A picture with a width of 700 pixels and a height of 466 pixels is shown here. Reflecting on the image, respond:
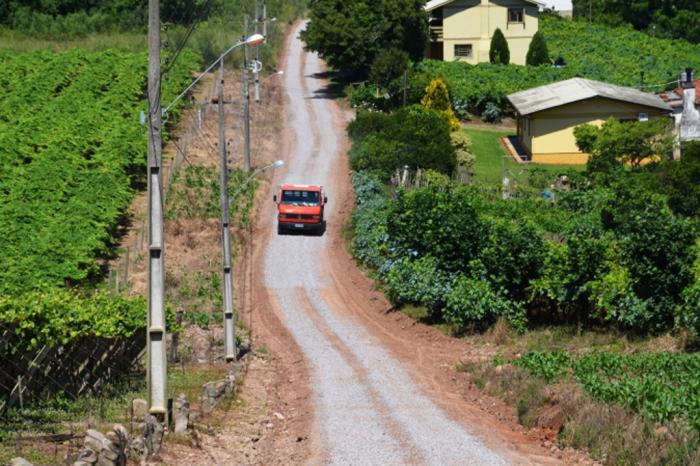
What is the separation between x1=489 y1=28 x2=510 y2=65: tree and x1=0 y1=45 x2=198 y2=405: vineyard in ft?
71.3

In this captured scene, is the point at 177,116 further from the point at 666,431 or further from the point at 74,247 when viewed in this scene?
the point at 666,431

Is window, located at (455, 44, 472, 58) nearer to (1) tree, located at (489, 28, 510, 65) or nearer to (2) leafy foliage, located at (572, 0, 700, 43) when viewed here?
(1) tree, located at (489, 28, 510, 65)

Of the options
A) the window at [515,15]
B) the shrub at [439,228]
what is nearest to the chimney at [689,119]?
the window at [515,15]

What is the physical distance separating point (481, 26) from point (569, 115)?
75.5 ft

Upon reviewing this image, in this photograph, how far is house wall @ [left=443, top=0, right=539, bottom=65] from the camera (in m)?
89.1

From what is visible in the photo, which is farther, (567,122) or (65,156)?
(567,122)

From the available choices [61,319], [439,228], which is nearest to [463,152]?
[439,228]

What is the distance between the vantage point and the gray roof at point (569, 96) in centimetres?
6850

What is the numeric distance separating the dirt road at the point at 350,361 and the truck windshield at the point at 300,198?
1.66 metres

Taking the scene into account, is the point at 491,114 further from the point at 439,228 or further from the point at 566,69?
the point at 439,228

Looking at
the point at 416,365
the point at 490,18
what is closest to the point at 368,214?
the point at 416,365

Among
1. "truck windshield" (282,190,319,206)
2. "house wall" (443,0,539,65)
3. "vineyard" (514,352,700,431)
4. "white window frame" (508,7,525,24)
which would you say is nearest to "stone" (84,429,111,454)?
"vineyard" (514,352,700,431)

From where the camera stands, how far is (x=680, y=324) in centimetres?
3531

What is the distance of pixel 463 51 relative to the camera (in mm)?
90688
